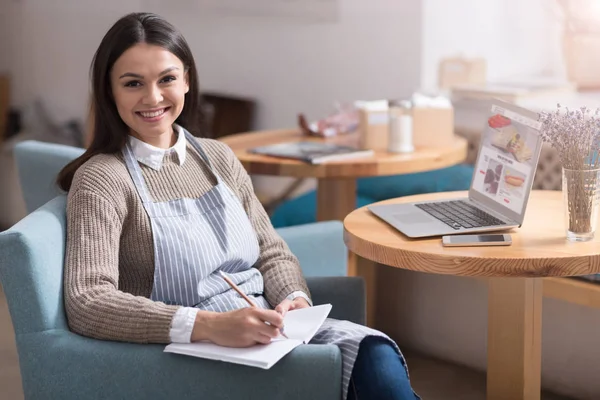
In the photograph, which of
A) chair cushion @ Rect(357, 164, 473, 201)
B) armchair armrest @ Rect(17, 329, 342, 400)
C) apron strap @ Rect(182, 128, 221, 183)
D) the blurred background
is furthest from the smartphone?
the blurred background

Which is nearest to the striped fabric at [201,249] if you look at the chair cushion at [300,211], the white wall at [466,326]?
the white wall at [466,326]

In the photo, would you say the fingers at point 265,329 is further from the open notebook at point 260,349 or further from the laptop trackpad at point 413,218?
the laptop trackpad at point 413,218

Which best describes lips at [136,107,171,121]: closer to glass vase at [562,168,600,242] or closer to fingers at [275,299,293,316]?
fingers at [275,299,293,316]

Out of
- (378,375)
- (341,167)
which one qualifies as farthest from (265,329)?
(341,167)

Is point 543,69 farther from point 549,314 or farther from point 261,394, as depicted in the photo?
point 261,394

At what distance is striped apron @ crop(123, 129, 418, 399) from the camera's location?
1.98 meters

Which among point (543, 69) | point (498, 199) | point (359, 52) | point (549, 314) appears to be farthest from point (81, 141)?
point (498, 199)

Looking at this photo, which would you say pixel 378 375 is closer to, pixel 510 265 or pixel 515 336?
pixel 510 265

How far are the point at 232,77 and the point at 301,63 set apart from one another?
21.2 inches

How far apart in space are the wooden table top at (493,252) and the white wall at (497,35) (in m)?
2.09

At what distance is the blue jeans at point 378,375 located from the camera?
5.66 ft

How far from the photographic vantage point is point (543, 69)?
4473mm

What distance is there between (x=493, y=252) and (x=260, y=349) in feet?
1.64

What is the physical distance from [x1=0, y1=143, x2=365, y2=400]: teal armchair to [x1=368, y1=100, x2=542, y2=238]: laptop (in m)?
0.46
